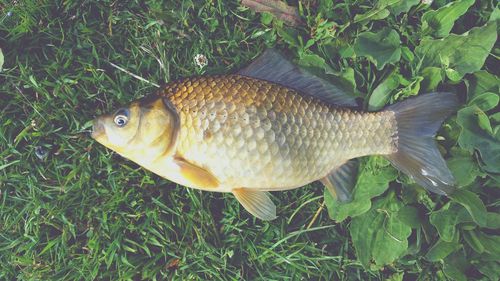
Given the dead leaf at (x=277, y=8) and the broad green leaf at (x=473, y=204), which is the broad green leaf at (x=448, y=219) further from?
the dead leaf at (x=277, y=8)

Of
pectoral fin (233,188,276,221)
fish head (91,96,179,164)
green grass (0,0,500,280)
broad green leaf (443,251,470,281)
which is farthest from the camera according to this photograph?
green grass (0,0,500,280)

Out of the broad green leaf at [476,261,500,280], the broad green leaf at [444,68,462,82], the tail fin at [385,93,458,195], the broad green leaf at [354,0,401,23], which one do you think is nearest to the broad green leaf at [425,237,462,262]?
the broad green leaf at [476,261,500,280]

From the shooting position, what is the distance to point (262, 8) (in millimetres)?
2820

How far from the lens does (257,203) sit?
8.54 ft

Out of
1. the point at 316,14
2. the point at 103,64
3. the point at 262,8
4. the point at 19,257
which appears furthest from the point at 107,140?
the point at 316,14

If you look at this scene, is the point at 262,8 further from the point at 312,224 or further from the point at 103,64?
the point at 312,224

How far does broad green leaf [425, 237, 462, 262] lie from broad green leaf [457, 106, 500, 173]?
0.42 metres

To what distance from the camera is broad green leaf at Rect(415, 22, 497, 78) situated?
262 cm

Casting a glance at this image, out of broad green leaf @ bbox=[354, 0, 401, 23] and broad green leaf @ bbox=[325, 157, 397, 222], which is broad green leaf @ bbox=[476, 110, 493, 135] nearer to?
broad green leaf @ bbox=[325, 157, 397, 222]

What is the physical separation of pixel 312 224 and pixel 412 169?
62 centimetres

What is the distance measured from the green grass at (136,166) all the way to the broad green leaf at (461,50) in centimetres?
12

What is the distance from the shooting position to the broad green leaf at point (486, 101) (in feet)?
8.66

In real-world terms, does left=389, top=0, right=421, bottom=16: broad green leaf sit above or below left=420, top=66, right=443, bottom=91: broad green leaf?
above

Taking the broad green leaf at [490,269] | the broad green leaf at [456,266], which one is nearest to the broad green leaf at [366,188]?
the broad green leaf at [456,266]
